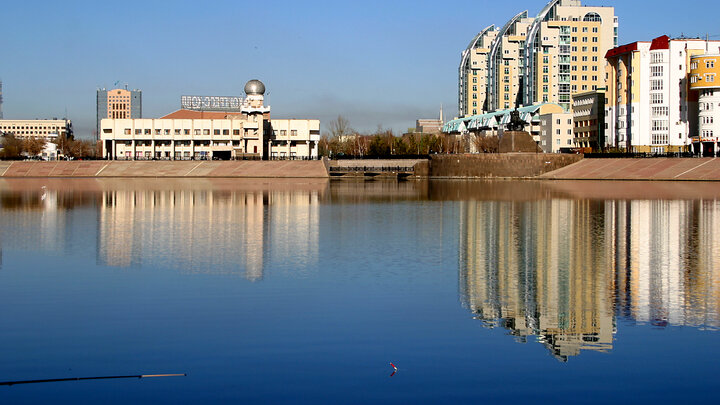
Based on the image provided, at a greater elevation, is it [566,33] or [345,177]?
[566,33]

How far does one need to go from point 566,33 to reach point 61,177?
260 ft

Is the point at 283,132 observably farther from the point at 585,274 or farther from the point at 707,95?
the point at 585,274

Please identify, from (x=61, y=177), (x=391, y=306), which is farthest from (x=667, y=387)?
(x=61, y=177)

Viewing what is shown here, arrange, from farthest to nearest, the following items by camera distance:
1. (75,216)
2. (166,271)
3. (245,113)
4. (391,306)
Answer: (245,113)
(75,216)
(166,271)
(391,306)

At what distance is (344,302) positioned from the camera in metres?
17.3

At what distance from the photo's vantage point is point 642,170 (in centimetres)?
8494

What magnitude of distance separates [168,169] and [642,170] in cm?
5685

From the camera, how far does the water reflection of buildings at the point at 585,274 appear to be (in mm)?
15508

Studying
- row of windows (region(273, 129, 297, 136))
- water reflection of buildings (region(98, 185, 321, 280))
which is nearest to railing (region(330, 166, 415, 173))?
row of windows (region(273, 129, 297, 136))

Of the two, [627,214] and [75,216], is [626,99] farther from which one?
[75,216]

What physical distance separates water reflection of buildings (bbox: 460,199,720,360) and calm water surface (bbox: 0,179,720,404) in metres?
0.08

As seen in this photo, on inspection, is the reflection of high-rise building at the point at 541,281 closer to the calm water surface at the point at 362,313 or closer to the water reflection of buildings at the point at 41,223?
the calm water surface at the point at 362,313

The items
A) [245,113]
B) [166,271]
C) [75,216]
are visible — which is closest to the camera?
[166,271]

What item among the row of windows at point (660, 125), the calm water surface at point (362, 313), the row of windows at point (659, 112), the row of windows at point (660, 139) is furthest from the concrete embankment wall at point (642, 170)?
the calm water surface at point (362, 313)
